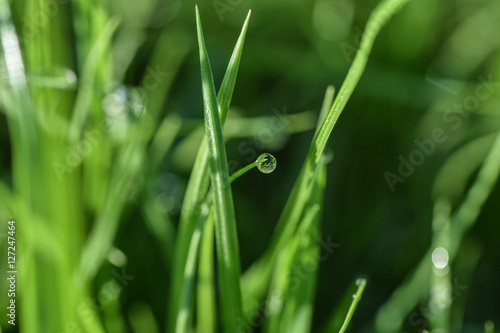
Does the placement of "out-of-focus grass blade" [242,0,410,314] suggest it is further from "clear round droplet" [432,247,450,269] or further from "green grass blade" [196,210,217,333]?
"clear round droplet" [432,247,450,269]

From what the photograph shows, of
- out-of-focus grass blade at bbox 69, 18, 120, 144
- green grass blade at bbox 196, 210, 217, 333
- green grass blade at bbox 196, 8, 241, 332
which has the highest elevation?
out-of-focus grass blade at bbox 69, 18, 120, 144

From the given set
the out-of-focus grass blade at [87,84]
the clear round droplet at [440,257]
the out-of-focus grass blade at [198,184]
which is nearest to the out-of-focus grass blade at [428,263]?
the clear round droplet at [440,257]

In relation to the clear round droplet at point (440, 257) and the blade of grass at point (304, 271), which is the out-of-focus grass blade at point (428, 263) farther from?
the blade of grass at point (304, 271)

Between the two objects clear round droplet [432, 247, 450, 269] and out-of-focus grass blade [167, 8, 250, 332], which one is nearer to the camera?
out-of-focus grass blade [167, 8, 250, 332]

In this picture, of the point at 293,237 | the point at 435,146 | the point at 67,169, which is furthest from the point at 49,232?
the point at 435,146

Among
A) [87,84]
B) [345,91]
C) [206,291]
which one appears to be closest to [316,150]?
[345,91]

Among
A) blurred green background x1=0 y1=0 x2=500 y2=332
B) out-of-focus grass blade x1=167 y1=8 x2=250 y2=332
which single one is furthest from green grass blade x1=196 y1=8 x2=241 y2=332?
blurred green background x1=0 y1=0 x2=500 y2=332

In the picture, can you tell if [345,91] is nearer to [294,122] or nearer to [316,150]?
[316,150]
